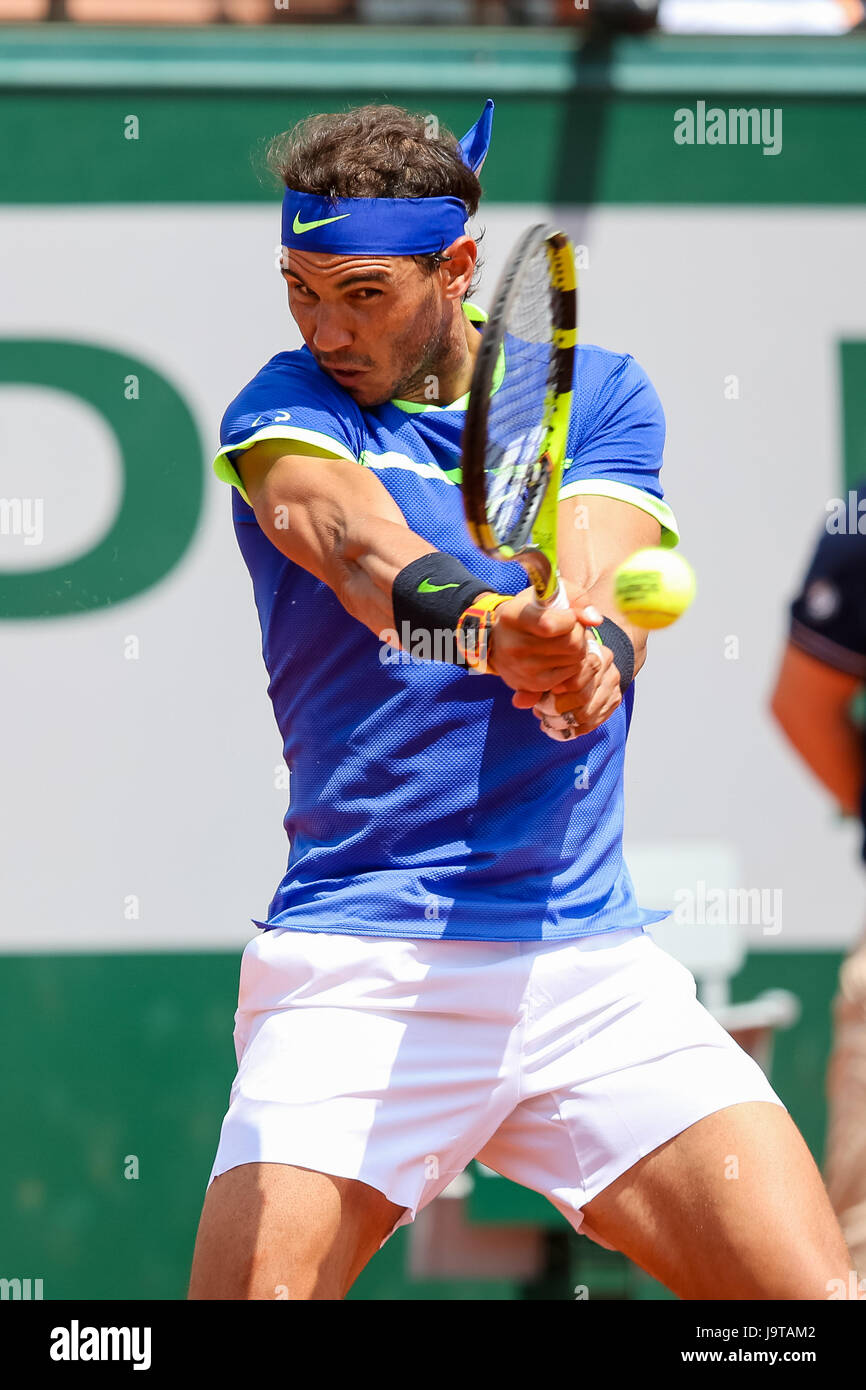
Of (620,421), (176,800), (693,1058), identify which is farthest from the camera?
(176,800)

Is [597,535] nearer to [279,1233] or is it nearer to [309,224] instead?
[309,224]

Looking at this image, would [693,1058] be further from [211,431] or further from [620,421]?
[211,431]

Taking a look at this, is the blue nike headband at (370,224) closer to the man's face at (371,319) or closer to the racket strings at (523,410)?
the man's face at (371,319)

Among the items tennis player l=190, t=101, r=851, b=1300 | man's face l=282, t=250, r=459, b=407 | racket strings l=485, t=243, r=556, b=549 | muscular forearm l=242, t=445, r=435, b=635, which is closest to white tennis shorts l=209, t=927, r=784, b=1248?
tennis player l=190, t=101, r=851, b=1300

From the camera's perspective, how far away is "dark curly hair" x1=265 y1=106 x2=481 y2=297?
246 centimetres

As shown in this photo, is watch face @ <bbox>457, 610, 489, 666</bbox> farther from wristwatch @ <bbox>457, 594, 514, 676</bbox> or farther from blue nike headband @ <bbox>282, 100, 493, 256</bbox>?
blue nike headband @ <bbox>282, 100, 493, 256</bbox>

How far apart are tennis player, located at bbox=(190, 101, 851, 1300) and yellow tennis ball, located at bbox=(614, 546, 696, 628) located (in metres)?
0.10

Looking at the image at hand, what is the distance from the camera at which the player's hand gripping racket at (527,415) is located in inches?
77.9

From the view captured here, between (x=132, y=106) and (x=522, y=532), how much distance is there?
2643mm

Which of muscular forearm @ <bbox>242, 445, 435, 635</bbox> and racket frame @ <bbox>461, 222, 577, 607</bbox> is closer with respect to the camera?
racket frame @ <bbox>461, 222, 577, 607</bbox>

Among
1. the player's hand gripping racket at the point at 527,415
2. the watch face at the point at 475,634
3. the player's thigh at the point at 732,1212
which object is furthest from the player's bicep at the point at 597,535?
the player's thigh at the point at 732,1212

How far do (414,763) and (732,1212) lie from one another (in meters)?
0.72

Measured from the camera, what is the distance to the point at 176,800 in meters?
4.18
